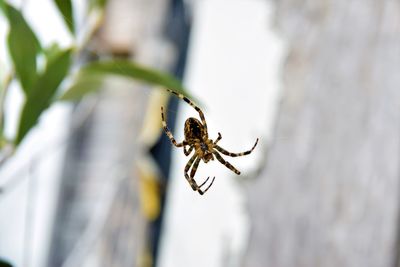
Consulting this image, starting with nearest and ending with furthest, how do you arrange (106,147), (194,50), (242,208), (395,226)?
1. (395,226)
2. (242,208)
3. (194,50)
4. (106,147)

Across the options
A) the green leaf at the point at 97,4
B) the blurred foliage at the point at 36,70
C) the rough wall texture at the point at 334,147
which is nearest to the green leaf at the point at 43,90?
the blurred foliage at the point at 36,70

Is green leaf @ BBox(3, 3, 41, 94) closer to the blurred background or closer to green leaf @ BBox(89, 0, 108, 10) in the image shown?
the blurred background

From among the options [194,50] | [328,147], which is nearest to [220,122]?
[194,50]

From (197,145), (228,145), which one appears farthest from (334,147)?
(228,145)

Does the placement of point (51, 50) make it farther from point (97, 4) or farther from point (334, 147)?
point (334, 147)

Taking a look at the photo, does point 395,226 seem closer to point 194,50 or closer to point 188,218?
point 188,218

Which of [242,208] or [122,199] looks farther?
[122,199]
